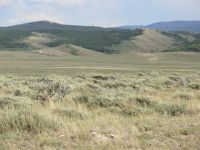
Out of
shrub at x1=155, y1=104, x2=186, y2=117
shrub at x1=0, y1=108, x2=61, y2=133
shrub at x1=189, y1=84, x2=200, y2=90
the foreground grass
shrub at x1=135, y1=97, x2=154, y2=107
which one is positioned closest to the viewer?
the foreground grass

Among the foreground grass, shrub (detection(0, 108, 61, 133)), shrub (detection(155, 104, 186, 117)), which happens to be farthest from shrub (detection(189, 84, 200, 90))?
shrub (detection(0, 108, 61, 133))

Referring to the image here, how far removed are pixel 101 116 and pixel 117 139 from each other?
2473 mm

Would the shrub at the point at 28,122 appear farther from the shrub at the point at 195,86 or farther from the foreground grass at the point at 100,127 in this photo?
the shrub at the point at 195,86

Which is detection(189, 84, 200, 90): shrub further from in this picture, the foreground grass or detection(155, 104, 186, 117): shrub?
detection(155, 104, 186, 117): shrub

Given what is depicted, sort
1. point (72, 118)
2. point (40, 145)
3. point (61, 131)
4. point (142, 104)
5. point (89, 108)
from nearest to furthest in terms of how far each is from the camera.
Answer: point (40, 145) < point (61, 131) < point (72, 118) < point (89, 108) < point (142, 104)

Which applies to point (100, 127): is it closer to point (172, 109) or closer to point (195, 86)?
point (172, 109)

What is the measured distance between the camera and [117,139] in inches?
324

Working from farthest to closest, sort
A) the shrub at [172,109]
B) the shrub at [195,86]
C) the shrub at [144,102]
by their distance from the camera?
the shrub at [195,86] → the shrub at [144,102] → the shrub at [172,109]

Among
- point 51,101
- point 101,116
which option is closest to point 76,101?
point 51,101

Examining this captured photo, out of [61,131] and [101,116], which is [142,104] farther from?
[61,131]

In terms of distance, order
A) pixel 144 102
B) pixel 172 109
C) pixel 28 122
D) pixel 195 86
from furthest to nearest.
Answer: pixel 195 86 → pixel 144 102 → pixel 172 109 → pixel 28 122

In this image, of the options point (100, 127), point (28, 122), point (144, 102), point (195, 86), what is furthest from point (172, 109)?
point (195, 86)

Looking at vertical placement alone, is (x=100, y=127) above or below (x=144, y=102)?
above

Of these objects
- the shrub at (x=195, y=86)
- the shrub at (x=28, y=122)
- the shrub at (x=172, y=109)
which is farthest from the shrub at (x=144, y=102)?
the shrub at (x=195, y=86)
